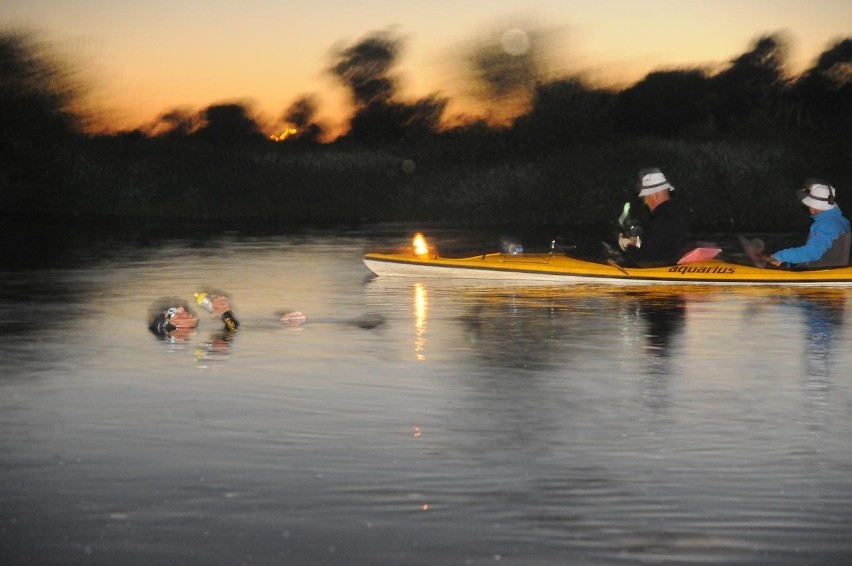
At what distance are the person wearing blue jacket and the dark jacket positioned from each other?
3.58 feet

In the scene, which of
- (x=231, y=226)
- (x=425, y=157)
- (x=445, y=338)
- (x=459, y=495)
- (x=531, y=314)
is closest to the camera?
(x=459, y=495)

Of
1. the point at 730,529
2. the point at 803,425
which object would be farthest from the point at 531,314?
the point at 730,529

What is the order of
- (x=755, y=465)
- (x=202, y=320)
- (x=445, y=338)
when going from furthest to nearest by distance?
(x=202, y=320) < (x=445, y=338) < (x=755, y=465)

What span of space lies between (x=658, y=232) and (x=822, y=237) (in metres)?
1.90

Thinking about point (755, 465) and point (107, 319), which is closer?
point (755, 465)

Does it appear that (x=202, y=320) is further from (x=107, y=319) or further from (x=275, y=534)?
(x=275, y=534)

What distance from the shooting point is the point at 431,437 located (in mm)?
8547

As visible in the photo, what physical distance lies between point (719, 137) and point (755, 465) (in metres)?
49.9

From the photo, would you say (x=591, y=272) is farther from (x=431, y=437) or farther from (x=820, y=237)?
(x=431, y=437)

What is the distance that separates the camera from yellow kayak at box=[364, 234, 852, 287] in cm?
1828

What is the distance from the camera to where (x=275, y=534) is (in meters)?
6.27

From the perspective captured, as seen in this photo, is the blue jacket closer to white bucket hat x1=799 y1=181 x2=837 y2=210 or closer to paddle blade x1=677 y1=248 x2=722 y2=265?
white bucket hat x1=799 y1=181 x2=837 y2=210

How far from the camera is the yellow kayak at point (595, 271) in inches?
720

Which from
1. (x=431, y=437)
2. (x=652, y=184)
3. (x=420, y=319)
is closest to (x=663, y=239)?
(x=652, y=184)
